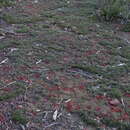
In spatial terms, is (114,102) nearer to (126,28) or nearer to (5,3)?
(126,28)

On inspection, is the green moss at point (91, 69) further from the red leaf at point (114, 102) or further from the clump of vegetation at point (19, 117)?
the clump of vegetation at point (19, 117)

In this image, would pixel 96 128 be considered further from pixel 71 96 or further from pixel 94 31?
pixel 94 31

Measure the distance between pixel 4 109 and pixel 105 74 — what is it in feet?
5.91

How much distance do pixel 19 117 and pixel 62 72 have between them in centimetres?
138

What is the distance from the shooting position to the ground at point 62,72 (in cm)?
372

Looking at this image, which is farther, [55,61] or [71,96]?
[55,61]

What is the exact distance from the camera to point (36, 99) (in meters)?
4.02

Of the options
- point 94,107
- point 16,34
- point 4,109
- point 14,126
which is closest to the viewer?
point 14,126

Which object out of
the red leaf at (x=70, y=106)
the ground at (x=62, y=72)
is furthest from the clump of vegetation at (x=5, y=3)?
the red leaf at (x=70, y=106)

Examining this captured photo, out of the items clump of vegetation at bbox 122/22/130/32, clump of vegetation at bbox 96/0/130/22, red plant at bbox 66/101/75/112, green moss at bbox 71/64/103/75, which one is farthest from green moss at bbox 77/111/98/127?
clump of vegetation at bbox 96/0/130/22

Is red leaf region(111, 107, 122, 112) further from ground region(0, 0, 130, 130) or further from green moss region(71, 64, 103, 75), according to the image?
green moss region(71, 64, 103, 75)

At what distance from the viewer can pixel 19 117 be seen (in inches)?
142

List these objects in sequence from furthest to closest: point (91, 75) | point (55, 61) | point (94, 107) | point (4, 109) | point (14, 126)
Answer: point (55, 61)
point (91, 75)
point (94, 107)
point (4, 109)
point (14, 126)

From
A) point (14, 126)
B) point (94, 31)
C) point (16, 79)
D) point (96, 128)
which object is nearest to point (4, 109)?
point (14, 126)
